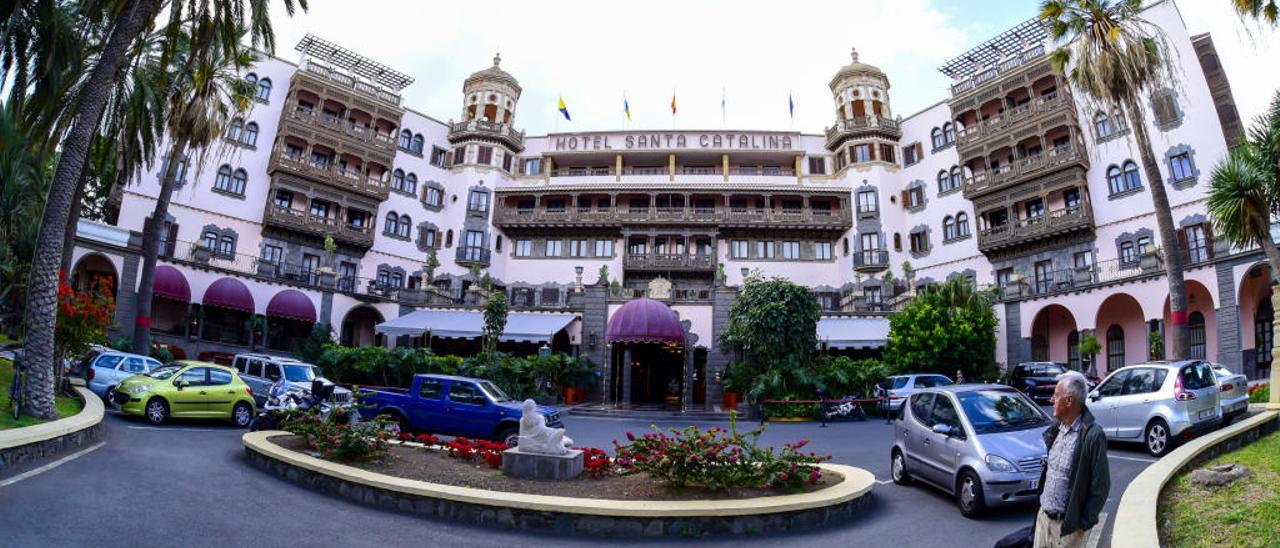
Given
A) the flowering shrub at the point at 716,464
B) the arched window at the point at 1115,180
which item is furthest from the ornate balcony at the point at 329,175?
the arched window at the point at 1115,180

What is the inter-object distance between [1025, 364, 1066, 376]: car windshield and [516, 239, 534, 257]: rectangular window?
28.5 metres

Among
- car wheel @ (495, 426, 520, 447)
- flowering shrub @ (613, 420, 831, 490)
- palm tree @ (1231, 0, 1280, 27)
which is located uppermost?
palm tree @ (1231, 0, 1280, 27)

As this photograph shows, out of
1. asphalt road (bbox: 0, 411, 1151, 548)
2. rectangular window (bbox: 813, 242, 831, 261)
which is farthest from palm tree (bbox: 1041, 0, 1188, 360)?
rectangular window (bbox: 813, 242, 831, 261)

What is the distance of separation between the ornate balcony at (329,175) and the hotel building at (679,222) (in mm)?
141

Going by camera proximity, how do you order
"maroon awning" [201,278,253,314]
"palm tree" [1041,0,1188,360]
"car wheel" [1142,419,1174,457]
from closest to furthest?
"car wheel" [1142,419,1174,457], "palm tree" [1041,0,1188,360], "maroon awning" [201,278,253,314]

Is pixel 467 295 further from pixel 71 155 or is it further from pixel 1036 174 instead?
pixel 1036 174

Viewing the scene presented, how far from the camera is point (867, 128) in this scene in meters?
40.7

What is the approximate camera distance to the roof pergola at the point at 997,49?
3534 centimetres

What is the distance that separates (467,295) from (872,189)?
84.1 ft

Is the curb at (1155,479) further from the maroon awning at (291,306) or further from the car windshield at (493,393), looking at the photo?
the maroon awning at (291,306)

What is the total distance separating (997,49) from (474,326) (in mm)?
33799

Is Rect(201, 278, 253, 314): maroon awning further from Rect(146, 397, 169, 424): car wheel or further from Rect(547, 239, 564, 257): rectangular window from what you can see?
Rect(146, 397, 169, 424): car wheel

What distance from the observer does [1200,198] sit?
90.1ft

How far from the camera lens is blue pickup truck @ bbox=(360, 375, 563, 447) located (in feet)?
46.0
